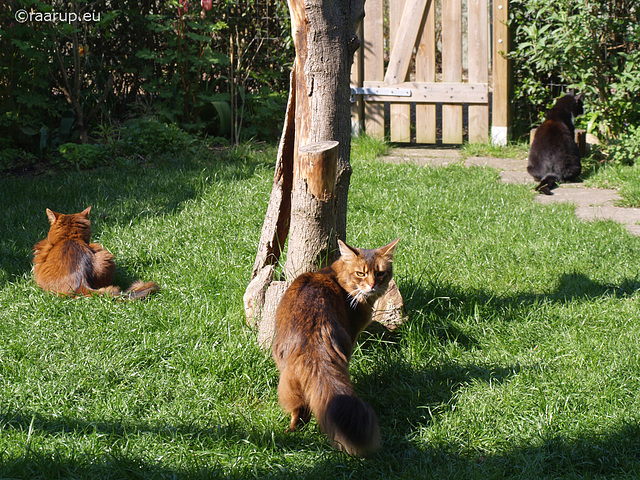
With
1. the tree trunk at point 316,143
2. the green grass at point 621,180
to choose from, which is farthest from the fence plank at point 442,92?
the tree trunk at point 316,143

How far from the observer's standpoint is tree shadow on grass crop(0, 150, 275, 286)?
5.91 metres

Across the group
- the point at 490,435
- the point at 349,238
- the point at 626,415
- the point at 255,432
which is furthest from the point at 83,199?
the point at 626,415

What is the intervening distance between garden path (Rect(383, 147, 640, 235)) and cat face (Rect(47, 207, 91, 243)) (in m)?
4.50

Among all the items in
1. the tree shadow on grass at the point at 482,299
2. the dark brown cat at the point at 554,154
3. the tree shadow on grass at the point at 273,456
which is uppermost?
the dark brown cat at the point at 554,154

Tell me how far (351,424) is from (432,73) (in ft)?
24.5

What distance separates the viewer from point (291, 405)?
3170 millimetres

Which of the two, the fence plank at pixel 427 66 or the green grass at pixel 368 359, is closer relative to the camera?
the green grass at pixel 368 359

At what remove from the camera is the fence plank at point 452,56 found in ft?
29.4

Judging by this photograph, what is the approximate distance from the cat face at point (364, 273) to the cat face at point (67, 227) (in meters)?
2.50

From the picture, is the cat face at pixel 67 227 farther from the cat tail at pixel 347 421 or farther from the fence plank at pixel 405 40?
the fence plank at pixel 405 40

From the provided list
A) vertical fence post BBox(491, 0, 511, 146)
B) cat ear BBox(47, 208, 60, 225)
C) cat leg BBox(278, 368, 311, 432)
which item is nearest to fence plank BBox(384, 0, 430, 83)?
vertical fence post BBox(491, 0, 511, 146)

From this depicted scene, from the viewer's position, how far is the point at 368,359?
3836mm

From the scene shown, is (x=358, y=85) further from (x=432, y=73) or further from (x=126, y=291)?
(x=126, y=291)

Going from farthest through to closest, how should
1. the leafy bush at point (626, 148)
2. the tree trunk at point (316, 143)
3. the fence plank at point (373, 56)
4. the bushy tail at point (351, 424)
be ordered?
the fence plank at point (373, 56), the leafy bush at point (626, 148), the tree trunk at point (316, 143), the bushy tail at point (351, 424)
